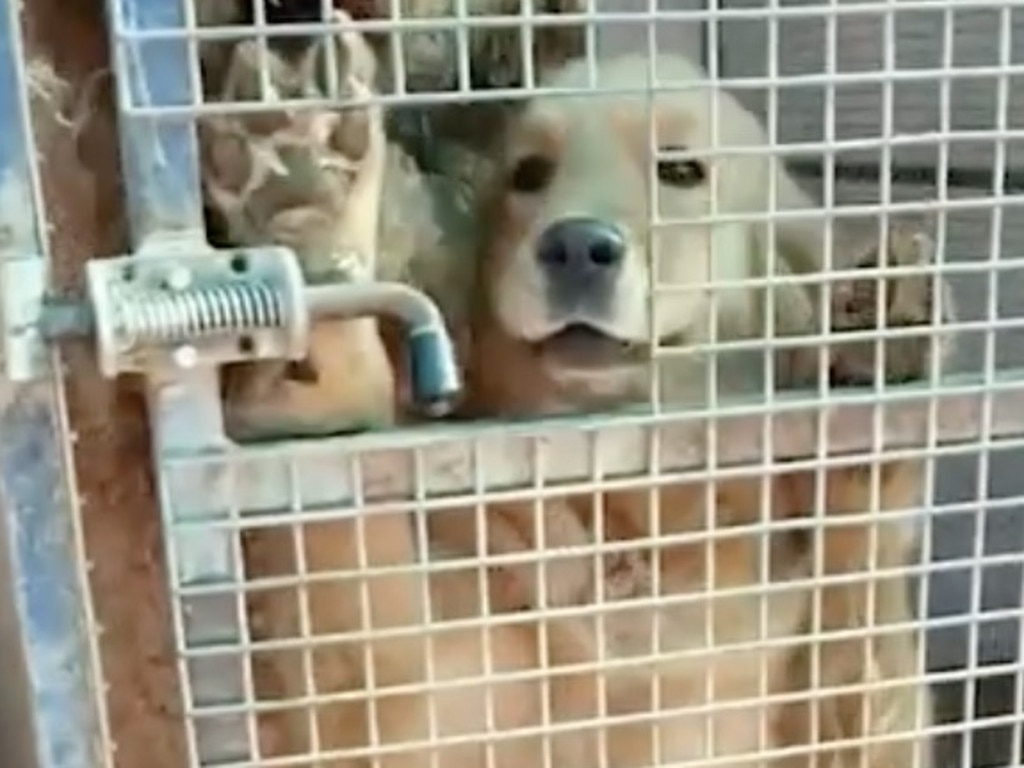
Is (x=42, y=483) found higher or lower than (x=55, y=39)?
lower

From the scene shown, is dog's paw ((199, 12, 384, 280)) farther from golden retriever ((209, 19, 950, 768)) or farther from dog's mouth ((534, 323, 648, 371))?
dog's mouth ((534, 323, 648, 371))

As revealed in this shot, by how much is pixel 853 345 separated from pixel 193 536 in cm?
27

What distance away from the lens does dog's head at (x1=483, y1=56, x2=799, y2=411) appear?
73cm

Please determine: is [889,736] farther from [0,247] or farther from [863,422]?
[0,247]

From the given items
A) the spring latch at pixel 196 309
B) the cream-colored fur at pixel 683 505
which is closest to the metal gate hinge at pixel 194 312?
the spring latch at pixel 196 309

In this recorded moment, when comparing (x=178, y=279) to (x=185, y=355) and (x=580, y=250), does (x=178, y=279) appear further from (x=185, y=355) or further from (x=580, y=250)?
(x=580, y=250)

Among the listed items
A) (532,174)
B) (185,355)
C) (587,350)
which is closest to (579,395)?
(587,350)

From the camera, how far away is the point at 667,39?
33.5 inches

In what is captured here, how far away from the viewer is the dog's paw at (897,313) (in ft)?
2.20

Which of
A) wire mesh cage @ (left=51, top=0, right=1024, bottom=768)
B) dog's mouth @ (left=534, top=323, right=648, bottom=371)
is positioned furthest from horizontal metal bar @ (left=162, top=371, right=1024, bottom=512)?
dog's mouth @ (left=534, top=323, right=648, bottom=371)

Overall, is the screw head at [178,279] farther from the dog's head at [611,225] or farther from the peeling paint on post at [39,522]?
the dog's head at [611,225]

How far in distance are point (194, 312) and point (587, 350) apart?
0.28 m

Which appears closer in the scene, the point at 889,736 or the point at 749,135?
the point at 889,736

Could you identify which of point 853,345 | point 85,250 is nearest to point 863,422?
point 853,345
